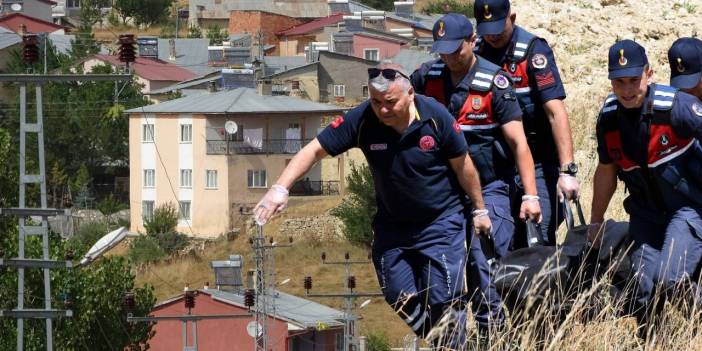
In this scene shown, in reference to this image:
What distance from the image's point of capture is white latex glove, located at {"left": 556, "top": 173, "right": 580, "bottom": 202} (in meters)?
7.78

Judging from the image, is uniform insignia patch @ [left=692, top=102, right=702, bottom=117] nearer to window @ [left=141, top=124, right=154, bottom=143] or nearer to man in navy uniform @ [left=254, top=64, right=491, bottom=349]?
man in navy uniform @ [left=254, top=64, right=491, bottom=349]

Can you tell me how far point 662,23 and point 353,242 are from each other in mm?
42359

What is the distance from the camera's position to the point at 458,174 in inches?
279

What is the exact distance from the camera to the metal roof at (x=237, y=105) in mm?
70000

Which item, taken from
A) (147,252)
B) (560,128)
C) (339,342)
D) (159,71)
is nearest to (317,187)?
(147,252)

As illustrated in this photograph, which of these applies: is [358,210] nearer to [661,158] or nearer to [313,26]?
[313,26]

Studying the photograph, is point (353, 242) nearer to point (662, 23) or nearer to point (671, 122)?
point (662, 23)

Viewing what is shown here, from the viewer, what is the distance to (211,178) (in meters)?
71.1

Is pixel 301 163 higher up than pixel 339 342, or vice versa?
pixel 301 163

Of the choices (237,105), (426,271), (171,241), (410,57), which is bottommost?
(171,241)

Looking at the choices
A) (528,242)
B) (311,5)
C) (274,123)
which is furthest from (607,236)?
(311,5)

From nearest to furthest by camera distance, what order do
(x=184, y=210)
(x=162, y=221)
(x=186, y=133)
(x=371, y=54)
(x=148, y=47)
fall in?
(x=162, y=221)
(x=184, y=210)
(x=186, y=133)
(x=371, y=54)
(x=148, y=47)

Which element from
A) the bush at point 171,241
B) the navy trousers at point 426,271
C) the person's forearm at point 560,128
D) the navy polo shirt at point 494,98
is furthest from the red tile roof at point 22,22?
the navy trousers at point 426,271

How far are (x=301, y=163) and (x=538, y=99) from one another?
5.44ft
